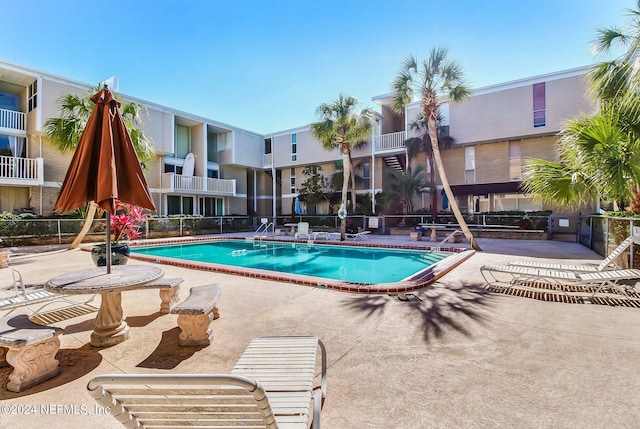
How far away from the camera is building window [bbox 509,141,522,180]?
65.6 feet

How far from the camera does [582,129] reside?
7305 mm

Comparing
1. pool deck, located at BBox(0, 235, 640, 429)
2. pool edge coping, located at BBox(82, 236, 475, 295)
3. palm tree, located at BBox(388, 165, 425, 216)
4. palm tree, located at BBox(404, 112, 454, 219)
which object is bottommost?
pool deck, located at BBox(0, 235, 640, 429)

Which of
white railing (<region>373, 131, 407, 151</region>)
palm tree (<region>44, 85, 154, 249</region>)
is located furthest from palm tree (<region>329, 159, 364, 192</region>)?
palm tree (<region>44, 85, 154, 249</region>)

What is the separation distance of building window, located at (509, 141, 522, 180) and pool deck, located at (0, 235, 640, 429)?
1751 cm

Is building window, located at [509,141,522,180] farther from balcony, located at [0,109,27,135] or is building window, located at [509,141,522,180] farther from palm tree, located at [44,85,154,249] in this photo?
balcony, located at [0,109,27,135]

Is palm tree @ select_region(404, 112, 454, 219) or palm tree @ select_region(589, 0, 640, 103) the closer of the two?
palm tree @ select_region(589, 0, 640, 103)

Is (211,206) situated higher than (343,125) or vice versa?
(343,125)

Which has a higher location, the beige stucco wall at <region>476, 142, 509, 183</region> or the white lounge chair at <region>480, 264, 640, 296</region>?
the beige stucco wall at <region>476, 142, 509, 183</region>

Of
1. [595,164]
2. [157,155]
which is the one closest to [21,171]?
[157,155]

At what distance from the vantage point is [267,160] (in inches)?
1132

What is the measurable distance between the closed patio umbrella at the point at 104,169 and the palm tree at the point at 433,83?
11.3 metres

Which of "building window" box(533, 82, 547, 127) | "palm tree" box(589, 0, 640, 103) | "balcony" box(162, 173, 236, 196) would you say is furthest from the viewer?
"balcony" box(162, 173, 236, 196)

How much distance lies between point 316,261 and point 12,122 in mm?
18571

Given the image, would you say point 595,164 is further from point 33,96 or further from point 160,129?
point 33,96
